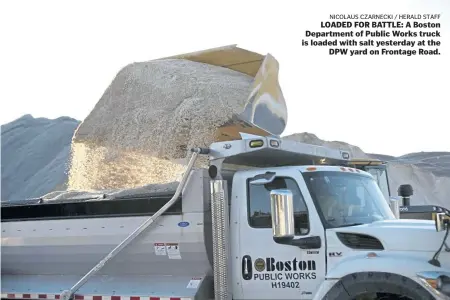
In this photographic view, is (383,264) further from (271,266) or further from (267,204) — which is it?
(267,204)

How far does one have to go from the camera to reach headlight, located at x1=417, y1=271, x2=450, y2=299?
4488 mm

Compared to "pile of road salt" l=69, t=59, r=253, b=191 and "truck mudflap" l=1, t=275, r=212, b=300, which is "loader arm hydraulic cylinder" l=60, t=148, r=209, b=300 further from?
"pile of road salt" l=69, t=59, r=253, b=191

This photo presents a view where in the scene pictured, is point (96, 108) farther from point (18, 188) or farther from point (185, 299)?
point (18, 188)

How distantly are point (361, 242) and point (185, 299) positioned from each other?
5.48 ft

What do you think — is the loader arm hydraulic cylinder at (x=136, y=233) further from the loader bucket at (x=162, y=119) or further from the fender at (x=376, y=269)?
the loader bucket at (x=162, y=119)

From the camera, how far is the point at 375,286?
4.68 meters

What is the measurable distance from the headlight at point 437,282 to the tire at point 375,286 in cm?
6

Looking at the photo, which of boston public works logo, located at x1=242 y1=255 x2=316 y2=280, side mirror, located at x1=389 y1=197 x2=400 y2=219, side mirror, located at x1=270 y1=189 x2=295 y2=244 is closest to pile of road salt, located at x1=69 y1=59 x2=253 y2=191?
side mirror, located at x1=389 y1=197 x2=400 y2=219

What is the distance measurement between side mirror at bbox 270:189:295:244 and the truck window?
0.39m

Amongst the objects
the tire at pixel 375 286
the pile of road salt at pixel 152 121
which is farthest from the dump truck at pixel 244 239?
the pile of road salt at pixel 152 121

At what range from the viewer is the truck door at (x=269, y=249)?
5078mm

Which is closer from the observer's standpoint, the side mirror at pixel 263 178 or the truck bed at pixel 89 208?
the side mirror at pixel 263 178

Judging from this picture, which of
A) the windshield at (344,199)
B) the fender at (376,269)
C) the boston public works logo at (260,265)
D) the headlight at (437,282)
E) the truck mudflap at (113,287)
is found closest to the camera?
the headlight at (437,282)

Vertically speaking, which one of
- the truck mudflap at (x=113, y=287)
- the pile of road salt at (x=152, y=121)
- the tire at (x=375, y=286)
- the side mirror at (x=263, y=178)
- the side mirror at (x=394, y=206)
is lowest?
the truck mudflap at (x=113, y=287)
